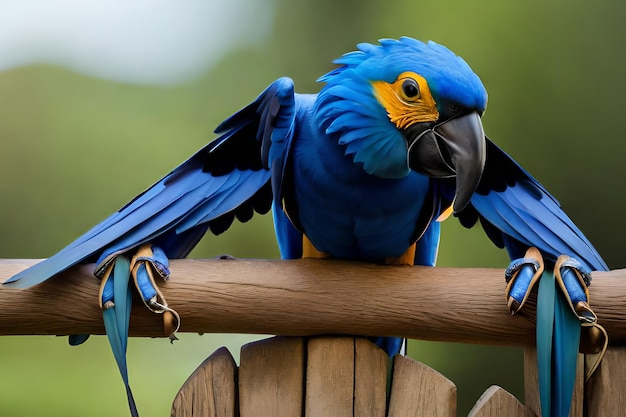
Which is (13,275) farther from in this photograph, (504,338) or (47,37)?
(47,37)

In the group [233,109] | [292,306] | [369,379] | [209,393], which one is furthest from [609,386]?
[233,109]

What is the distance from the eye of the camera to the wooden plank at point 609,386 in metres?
0.98

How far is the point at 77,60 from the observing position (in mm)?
2184

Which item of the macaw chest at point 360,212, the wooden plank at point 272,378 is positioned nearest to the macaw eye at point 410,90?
the macaw chest at point 360,212

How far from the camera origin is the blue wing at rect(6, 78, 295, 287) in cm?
104

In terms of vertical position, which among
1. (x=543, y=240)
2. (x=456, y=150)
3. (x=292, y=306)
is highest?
(x=456, y=150)

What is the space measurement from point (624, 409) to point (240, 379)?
1.73ft

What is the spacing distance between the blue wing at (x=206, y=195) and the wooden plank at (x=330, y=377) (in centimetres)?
25

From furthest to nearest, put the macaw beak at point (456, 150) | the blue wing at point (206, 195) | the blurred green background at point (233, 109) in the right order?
the blurred green background at point (233, 109)
the blue wing at point (206, 195)
the macaw beak at point (456, 150)

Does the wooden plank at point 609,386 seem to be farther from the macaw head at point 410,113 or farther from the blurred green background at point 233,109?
the blurred green background at point 233,109

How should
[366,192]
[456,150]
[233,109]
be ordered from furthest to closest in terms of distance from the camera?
[233,109] < [366,192] < [456,150]

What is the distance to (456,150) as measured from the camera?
931 mm

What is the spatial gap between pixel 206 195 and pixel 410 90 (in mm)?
362

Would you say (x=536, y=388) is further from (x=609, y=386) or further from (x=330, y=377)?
(x=330, y=377)
